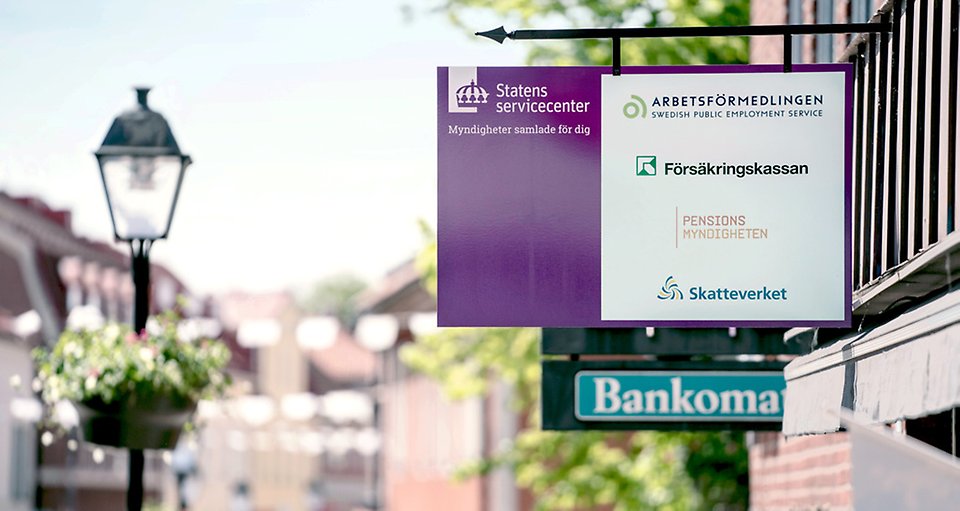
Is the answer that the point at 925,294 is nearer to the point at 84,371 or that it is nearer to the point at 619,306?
the point at 619,306

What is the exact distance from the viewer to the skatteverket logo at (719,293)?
22.6ft

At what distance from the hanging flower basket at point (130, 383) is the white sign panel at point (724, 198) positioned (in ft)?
13.1

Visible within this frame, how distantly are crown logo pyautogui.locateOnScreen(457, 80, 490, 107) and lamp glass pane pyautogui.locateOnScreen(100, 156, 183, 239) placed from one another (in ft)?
11.1

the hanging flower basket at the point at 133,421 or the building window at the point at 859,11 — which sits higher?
the building window at the point at 859,11

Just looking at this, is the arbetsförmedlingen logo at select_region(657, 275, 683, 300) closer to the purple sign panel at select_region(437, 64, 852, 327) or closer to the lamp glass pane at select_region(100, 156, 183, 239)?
the purple sign panel at select_region(437, 64, 852, 327)

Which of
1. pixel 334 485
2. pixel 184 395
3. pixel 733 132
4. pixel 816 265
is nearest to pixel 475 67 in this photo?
pixel 733 132

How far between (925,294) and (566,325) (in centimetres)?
122

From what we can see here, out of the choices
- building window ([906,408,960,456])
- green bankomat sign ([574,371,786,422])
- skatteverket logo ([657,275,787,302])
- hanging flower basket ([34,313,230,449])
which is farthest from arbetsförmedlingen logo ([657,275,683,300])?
hanging flower basket ([34,313,230,449])

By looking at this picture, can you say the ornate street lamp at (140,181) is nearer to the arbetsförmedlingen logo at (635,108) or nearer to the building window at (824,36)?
the building window at (824,36)

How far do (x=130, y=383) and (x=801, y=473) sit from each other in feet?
12.9

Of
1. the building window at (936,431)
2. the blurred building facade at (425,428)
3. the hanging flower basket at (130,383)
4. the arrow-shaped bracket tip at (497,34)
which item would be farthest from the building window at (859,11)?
the blurred building facade at (425,428)

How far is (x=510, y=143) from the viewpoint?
702 centimetres

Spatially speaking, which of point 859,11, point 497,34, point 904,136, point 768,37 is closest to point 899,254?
point 904,136

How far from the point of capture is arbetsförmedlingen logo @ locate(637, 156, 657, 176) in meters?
7.02
